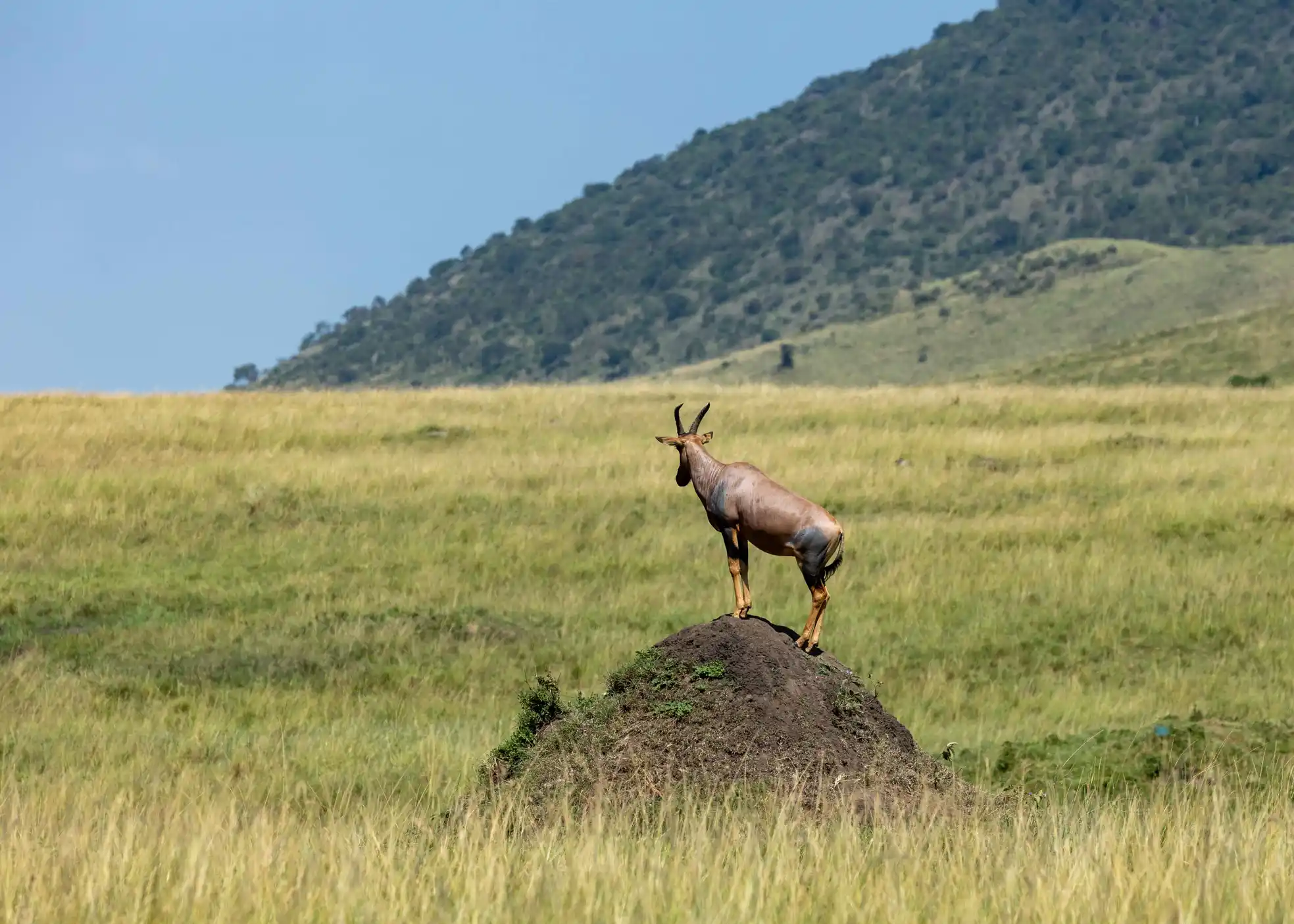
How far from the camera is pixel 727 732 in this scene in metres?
7.82

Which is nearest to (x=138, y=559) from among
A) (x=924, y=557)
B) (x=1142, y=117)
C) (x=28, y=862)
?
(x=924, y=557)

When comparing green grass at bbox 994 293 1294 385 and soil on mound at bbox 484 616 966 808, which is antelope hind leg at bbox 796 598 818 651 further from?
green grass at bbox 994 293 1294 385

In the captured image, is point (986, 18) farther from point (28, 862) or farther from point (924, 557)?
point (28, 862)

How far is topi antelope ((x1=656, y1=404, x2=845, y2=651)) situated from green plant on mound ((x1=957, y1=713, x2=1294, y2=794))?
215 centimetres

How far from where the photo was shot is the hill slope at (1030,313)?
87125 millimetres

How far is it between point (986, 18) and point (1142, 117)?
43135 mm

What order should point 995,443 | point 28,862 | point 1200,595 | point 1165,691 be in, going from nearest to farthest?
point 28,862 → point 1165,691 → point 1200,595 → point 995,443

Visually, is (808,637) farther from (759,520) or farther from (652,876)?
(652,876)

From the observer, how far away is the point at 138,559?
19344mm

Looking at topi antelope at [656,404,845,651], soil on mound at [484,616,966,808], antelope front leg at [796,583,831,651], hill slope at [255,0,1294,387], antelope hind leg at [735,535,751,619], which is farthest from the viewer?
hill slope at [255,0,1294,387]

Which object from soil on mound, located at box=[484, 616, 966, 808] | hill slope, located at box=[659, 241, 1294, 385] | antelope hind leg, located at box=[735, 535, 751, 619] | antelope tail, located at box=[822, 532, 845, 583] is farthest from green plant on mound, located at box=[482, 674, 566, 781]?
hill slope, located at box=[659, 241, 1294, 385]

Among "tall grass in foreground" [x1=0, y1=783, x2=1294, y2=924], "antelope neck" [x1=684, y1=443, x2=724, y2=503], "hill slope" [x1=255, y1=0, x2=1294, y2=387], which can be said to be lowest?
"tall grass in foreground" [x1=0, y1=783, x2=1294, y2=924]

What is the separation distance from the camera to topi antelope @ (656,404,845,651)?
8.08 m

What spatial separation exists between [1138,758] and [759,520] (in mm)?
3541
